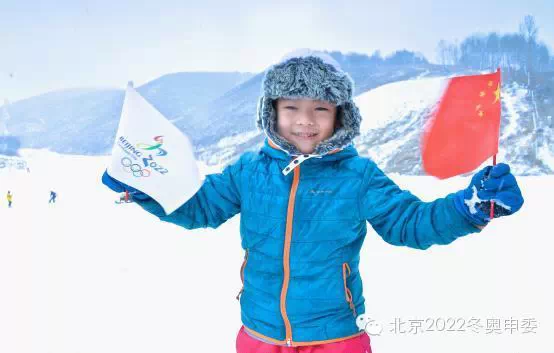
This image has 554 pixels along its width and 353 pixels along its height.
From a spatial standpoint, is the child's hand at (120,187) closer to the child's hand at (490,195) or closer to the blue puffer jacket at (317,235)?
the blue puffer jacket at (317,235)

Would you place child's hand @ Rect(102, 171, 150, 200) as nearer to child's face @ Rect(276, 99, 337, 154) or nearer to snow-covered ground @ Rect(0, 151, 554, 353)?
child's face @ Rect(276, 99, 337, 154)

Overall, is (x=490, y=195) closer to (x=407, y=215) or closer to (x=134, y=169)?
(x=407, y=215)

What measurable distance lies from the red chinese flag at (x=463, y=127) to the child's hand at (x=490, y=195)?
0.94 feet

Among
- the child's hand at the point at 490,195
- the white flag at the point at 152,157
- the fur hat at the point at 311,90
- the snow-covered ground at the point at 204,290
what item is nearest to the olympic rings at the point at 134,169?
the white flag at the point at 152,157

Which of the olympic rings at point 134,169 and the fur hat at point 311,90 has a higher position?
the fur hat at point 311,90

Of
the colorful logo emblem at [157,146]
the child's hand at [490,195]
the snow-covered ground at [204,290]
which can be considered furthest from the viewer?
the snow-covered ground at [204,290]

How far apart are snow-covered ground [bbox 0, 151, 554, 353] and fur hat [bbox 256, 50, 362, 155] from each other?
5.55 feet

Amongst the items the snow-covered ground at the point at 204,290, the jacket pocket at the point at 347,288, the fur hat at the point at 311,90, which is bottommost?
the snow-covered ground at the point at 204,290

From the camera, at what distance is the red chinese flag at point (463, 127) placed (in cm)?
159

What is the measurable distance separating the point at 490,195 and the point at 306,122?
0.64 metres

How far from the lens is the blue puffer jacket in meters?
1.49

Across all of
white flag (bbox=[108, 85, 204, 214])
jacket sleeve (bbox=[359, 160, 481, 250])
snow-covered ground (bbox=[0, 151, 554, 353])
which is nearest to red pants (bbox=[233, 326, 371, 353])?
jacket sleeve (bbox=[359, 160, 481, 250])

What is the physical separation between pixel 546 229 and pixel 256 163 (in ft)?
18.9

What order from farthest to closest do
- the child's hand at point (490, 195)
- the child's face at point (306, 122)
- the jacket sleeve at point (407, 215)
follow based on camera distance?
the child's face at point (306, 122) < the jacket sleeve at point (407, 215) < the child's hand at point (490, 195)
